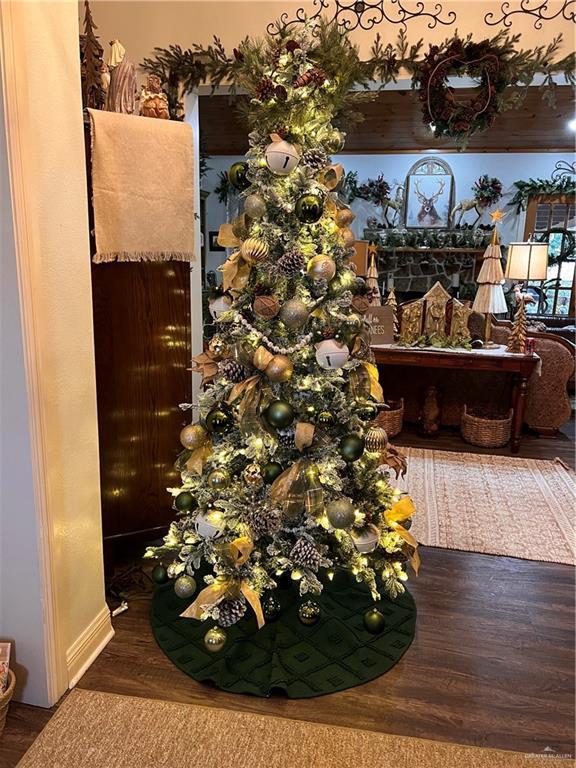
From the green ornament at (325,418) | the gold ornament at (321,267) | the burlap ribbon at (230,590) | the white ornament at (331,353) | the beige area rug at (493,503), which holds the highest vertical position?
the gold ornament at (321,267)

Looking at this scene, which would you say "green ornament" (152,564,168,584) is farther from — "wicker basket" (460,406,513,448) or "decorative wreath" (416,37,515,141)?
"wicker basket" (460,406,513,448)

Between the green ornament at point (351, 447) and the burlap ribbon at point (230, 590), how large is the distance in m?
0.46

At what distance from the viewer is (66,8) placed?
1629 mm

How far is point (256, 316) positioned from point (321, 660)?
1.24m

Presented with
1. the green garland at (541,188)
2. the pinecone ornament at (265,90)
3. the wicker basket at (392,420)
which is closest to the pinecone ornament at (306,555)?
the pinecone ornament at (265,90)

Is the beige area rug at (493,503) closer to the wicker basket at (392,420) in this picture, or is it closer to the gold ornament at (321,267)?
the wicker basket at (392,420)

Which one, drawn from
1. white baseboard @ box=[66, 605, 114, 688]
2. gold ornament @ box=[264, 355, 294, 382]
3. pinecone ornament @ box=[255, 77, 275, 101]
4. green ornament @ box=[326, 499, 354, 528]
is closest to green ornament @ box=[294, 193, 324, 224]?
pinecone ornament @ box=[255, 77, 275, 101]

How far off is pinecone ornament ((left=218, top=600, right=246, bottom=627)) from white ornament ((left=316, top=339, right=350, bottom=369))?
90 centimetres

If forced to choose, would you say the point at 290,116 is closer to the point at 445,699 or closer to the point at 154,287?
the point at 154,287

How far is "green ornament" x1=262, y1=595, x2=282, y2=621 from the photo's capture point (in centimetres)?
212

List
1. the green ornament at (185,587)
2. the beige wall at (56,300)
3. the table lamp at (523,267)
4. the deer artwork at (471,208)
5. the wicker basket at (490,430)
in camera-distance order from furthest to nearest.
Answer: the deer artwork at (471,208), the wicker basket at (490,430), the table lamp at (523,267), the green ornament at (185,587), the beige wall at (56,300)

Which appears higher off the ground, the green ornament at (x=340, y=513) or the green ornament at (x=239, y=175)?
the green ornament at (x=239, y=175)

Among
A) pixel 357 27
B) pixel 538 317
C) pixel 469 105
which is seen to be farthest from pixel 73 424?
pixel 538 317

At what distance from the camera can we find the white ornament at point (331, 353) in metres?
1.87
